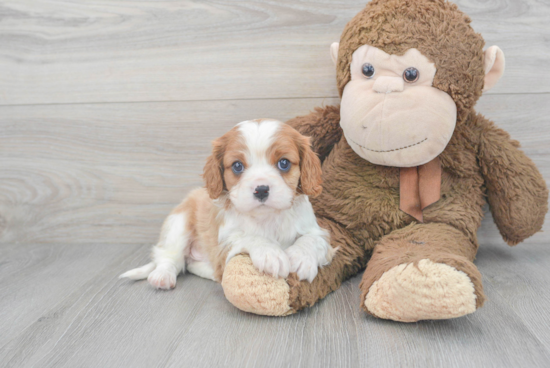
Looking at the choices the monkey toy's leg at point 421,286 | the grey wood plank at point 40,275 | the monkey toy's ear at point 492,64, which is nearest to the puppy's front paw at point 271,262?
the monkey toy's leg at point 421,286

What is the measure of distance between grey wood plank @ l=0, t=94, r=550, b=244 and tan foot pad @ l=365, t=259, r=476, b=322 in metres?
0.92

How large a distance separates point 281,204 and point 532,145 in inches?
47.6

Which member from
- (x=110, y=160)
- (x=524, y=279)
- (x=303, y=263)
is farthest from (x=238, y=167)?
(x=524, y=279)

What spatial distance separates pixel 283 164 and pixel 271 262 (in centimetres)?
29

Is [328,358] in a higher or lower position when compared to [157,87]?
lower

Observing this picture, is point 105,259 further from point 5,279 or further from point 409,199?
point 409,199

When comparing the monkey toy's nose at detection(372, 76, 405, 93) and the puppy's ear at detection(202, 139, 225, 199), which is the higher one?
the monkey toy's nose at detection(372, 76, 405, 93)

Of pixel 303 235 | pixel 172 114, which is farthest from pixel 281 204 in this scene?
pixel 172 114

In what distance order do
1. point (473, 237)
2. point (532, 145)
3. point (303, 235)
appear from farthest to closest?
point (532, 145), point (473, 237), point (303, 235)

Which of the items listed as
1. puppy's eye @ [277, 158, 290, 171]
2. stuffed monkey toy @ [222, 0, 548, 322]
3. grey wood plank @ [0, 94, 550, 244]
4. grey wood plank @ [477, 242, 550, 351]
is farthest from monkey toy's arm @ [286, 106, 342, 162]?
grey wood plank @ [477, 242, 550, 351]

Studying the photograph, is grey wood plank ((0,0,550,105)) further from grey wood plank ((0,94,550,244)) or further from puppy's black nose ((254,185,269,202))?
puppy's black nose ((254,185,269,202))

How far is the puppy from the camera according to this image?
4.10 feet

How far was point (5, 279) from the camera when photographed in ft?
5.45

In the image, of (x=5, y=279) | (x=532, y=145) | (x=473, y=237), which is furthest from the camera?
(x=532, y=145)
